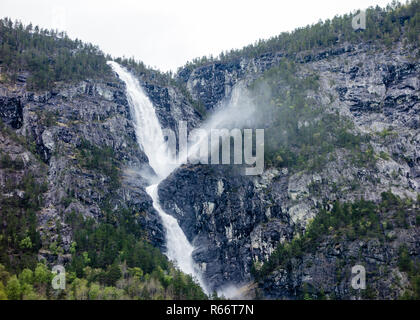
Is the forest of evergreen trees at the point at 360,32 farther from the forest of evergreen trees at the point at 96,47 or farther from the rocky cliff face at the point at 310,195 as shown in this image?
the rocky cliff face at the point at 310,195

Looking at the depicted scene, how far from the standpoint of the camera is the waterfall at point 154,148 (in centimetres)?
12756

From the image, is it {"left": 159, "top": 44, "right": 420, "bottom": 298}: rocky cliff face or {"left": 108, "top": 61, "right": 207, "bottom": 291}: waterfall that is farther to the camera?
{"left": 108, "top": 61, "right": 207, "bottom": 291}: waterfall

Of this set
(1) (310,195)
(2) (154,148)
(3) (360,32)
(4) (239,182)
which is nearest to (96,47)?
(2) (154,148)

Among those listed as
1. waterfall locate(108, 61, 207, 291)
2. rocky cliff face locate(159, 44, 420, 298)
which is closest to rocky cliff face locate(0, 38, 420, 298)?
rocky cliff face locate(159, 44, 420, 298)

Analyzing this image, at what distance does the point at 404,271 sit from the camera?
328ft

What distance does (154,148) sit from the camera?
16725 centimetres

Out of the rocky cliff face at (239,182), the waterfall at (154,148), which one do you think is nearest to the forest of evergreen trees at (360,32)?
the rocky cliff face at (239,182)

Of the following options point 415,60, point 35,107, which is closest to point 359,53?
point 415,60

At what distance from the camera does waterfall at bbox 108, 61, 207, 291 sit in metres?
128

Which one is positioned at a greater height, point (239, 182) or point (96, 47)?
point (96, 47)

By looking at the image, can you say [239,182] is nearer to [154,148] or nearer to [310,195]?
[310,195]

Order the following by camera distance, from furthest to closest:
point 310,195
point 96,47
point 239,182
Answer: point 96,47 < point 239,182 < point 310,195

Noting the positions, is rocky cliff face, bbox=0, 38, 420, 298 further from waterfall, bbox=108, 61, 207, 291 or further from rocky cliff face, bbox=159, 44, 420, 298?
waterfall, bbox=108, 61, 207, 291

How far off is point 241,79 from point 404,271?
112 m
